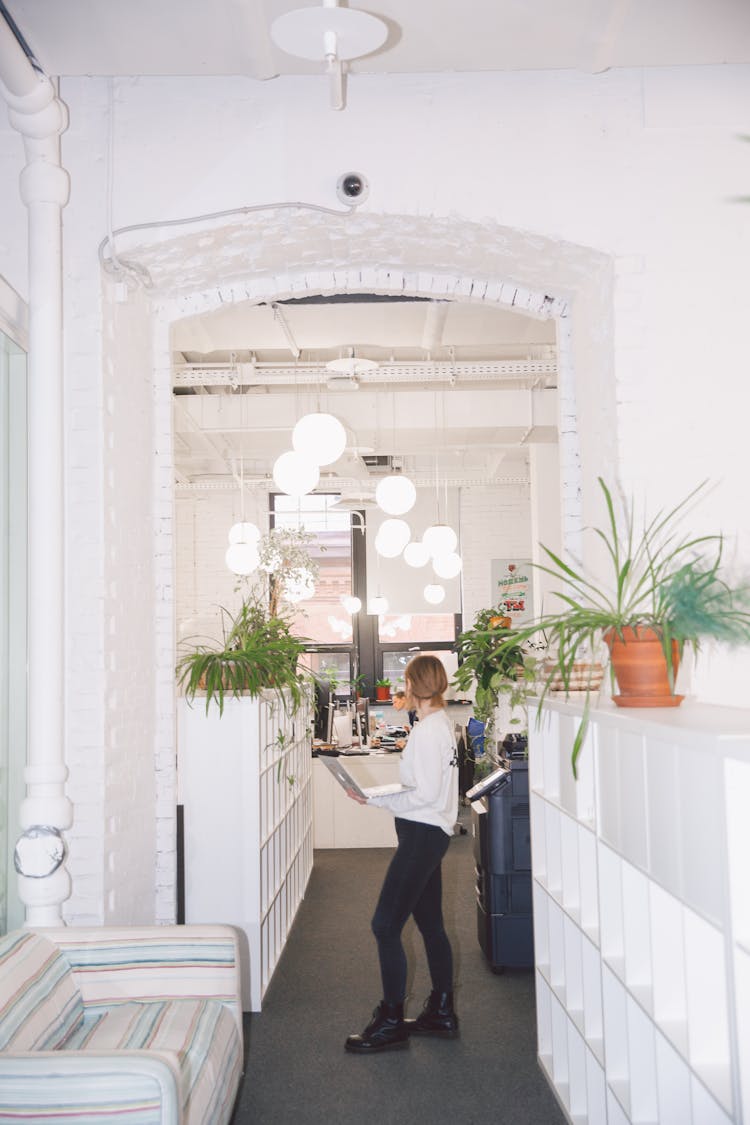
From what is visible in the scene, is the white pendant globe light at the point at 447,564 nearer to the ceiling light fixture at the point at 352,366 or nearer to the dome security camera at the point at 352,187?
the ceiling light fixture at the point at 352,366

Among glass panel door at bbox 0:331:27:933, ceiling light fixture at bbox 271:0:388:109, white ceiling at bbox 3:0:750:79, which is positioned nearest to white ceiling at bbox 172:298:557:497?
white ceiling at bbox 3:0:750:79

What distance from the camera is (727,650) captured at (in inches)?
146

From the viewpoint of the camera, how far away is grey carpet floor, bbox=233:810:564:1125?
340 centimetres

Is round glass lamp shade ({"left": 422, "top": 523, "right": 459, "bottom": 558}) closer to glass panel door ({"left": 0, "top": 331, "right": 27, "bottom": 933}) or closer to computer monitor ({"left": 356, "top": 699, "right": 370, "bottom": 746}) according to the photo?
computer monitor ({"left": 356, "top": 699, "right": 370, "bottom": 746})

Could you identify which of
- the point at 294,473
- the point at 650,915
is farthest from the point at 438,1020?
the point at 294,473

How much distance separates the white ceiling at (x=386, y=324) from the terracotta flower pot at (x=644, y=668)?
2.29 meters

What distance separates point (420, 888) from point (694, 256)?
2.77 m

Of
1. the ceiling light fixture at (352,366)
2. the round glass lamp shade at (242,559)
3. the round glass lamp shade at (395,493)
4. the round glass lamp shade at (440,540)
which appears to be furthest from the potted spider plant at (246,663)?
the round glass lamp shade at (440,540)

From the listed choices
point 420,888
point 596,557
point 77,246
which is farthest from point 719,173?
point 420,888

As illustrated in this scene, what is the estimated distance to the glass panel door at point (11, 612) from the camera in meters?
3.43

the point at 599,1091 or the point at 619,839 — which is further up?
the point at 619,839

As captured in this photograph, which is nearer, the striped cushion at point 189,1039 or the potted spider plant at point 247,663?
the striped cushion at point 189,1039

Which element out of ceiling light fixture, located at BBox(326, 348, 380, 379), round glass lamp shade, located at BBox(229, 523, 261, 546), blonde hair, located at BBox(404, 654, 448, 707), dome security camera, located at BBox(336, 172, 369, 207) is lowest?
blonde hair, located at BBox(404, 654, 448, 707)

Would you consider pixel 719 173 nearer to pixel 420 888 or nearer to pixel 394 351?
Result: pixel 420 888
